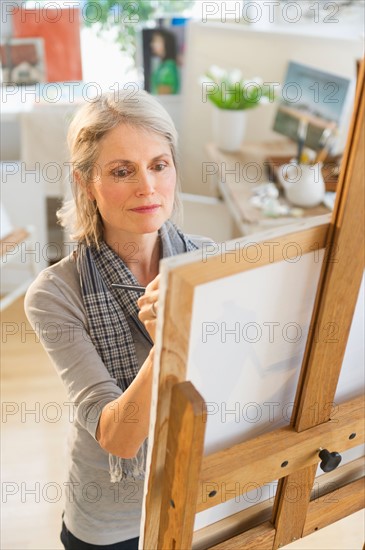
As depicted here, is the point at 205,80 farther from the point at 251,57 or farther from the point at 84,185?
the point at 84,185

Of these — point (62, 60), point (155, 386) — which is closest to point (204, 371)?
point (155, 386)

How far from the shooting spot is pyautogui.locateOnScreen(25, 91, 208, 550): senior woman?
3.29 ft

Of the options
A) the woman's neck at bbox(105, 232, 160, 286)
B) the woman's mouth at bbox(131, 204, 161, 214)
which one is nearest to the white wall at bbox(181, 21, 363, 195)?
the woman's neck at bbox(105, 232, 160, 286)

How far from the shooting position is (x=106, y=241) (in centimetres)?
121

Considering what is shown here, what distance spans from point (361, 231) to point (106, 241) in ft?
1.92

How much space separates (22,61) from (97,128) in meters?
2.85

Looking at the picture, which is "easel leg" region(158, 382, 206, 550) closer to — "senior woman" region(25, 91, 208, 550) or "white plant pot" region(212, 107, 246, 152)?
"senior woman" region(25, 91, 208, 550)

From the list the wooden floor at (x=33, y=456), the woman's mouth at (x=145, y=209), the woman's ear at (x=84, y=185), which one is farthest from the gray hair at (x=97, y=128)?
the wooden floor at (x=33, y=456)

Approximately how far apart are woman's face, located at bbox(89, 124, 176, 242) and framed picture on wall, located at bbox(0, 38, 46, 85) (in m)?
2.83

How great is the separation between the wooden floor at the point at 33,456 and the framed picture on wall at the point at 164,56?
1542mm

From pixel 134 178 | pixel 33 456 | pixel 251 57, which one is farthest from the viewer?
pixel 251 57

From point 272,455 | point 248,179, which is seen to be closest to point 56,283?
point 272,455

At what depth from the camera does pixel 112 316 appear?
1.13m

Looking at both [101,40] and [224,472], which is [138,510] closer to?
[224,472]
